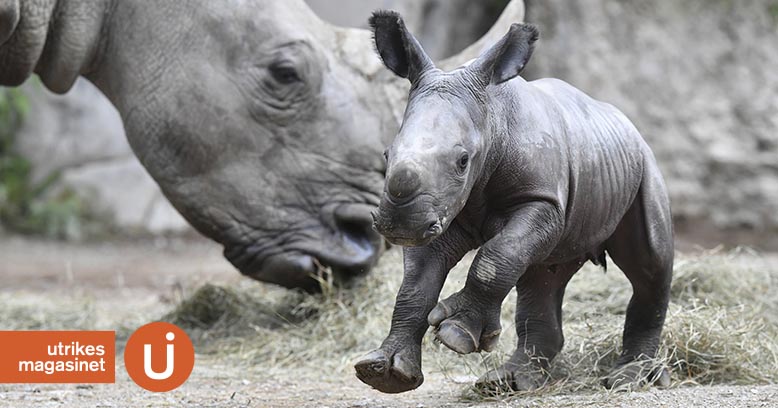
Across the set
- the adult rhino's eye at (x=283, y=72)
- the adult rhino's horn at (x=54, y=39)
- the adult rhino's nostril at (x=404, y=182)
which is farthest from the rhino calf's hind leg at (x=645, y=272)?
the adult rhino's horn at (x=54, y=39)

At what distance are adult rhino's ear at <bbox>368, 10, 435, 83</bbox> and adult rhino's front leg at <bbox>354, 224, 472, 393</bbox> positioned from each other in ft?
1.33

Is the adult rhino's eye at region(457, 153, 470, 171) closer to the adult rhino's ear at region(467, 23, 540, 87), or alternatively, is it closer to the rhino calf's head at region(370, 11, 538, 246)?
the rhino calf's head at region(370, 11, 538, 246)

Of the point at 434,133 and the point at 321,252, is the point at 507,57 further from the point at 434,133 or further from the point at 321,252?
the point at 321,252

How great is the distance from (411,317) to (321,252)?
1.67 m

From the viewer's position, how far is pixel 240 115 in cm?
434

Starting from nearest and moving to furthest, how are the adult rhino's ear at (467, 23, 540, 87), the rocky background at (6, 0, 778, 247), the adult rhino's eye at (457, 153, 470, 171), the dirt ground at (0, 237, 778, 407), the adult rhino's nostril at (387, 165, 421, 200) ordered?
the adult rhino's nostril at (387, 165, 421, 200) → the adult rhino's eye at (457, 153, 470, 171) → the adult rhino's ear at (467, 23, 540, 87) → the dirt ground at (0, 237, 778, 407) → the rocky background at (6, 0, 778, 247)

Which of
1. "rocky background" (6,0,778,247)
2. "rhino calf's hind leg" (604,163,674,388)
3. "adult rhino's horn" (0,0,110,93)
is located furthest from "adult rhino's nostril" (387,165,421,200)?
"rocky background" (6,0,778,247)

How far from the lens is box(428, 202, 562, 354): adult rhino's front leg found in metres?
2.64

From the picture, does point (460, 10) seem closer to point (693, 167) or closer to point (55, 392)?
point (693, 167)

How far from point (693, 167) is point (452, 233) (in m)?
6.65

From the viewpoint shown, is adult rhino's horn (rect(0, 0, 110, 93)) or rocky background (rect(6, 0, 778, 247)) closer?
adult rhino's horn (rect(0, 0, 110, 93))

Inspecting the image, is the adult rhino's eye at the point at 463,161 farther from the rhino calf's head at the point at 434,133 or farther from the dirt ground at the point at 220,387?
the dirt ground at the point at 220,387

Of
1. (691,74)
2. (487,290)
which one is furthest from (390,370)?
(691,74)

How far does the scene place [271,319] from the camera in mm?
4895
